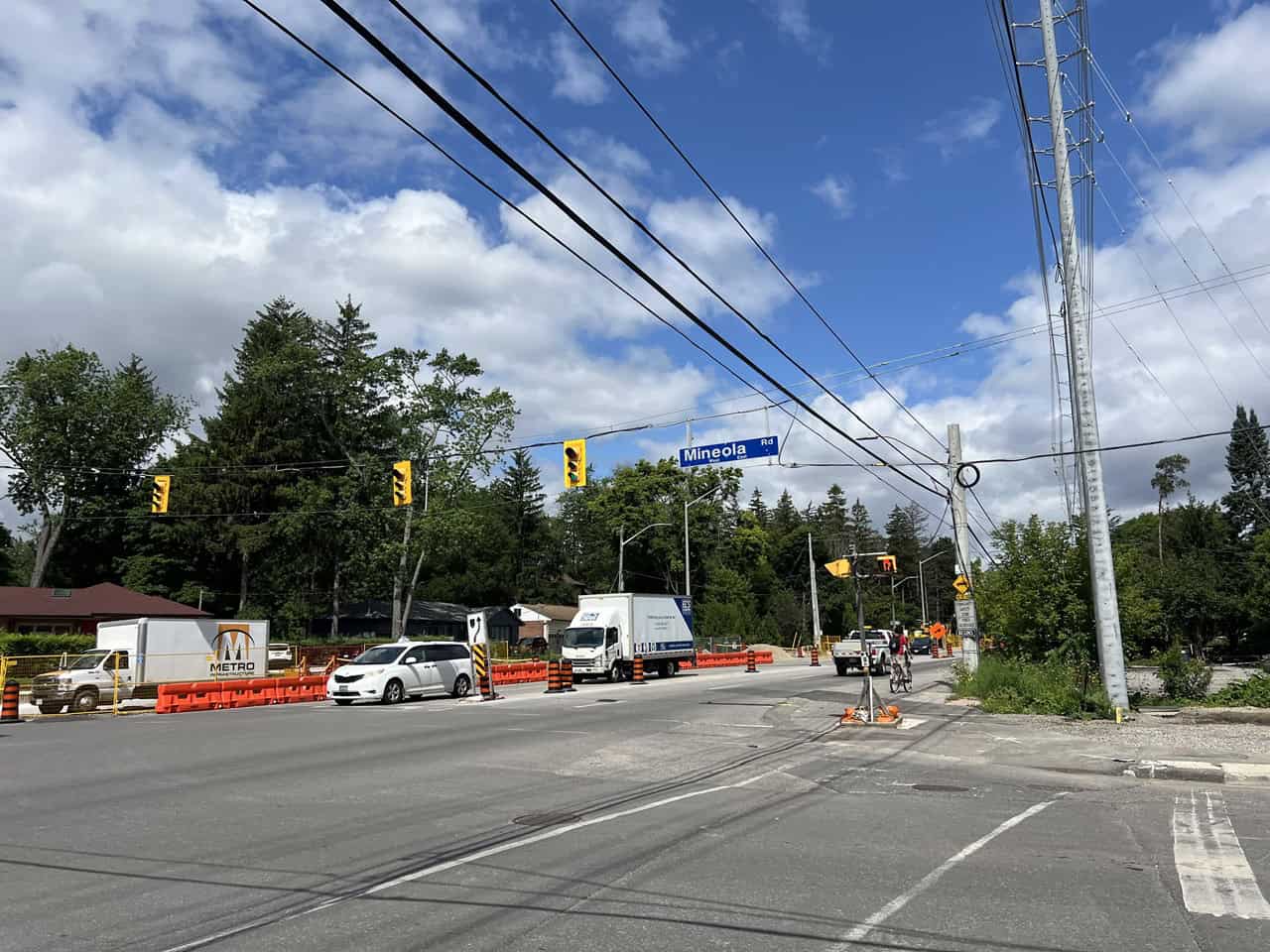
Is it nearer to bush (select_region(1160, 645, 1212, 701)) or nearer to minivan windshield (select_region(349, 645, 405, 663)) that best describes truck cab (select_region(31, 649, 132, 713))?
minivan windshield (select_region(349, 645, 405, 663))

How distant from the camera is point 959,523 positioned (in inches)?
1153

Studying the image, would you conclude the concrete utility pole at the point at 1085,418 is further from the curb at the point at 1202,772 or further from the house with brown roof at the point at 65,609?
the house with brown roof at the point at 65,609

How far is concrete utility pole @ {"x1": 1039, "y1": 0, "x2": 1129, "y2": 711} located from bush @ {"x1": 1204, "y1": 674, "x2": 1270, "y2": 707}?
299 centimetres

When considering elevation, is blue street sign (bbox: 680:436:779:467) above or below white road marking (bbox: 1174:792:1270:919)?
above

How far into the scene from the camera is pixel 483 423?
5672 cm

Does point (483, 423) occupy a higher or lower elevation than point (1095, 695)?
higher

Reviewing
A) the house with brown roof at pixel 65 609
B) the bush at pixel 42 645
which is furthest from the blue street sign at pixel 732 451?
the house with brown roof at pixel 65 609

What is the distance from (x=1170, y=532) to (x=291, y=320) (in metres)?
90.3

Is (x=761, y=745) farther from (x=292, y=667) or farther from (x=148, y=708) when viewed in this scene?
(x=292, y=667)

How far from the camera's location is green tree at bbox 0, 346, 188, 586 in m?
60.5

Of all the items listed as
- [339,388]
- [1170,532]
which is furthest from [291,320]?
[1170,532]

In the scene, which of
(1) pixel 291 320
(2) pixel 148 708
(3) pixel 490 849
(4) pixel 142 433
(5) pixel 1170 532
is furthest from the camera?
(5) pixel 1170 532

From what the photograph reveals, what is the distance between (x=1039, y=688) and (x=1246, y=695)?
14.5 ft

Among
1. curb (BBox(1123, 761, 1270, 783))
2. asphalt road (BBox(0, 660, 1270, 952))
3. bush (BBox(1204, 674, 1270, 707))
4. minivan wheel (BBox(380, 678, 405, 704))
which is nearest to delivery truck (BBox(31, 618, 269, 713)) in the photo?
minivan wheel (BBox(380, 678, 405, 704))
